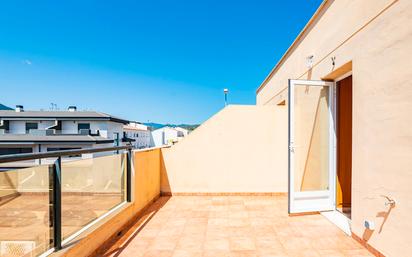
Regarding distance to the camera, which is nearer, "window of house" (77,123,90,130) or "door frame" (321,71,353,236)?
"door frame" (321,71,353,236)

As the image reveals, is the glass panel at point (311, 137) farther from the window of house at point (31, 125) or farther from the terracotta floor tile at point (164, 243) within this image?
the window of house at point (31, 125)

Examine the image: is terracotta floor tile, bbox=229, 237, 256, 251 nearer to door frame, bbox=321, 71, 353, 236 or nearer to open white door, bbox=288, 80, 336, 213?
open white door, bbox=288, 80, 336, 213

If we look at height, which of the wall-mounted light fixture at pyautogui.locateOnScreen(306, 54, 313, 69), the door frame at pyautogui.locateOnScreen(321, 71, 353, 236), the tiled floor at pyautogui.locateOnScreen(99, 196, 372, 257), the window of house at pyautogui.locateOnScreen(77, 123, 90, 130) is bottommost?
the tiled floor at pyautogui.locateOnScreen(99, 196, 372, 257)

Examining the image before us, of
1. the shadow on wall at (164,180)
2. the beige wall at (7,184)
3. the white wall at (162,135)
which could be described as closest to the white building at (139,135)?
the white wall at (162,135)

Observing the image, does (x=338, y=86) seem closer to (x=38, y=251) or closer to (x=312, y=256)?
(x=312, y=256)

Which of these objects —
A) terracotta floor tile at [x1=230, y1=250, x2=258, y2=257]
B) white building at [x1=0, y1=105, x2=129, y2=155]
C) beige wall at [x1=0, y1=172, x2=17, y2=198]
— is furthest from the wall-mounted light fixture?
white building at [x1=0, y1=105, x2=129, y2=155]

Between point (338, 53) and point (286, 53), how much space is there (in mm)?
2626

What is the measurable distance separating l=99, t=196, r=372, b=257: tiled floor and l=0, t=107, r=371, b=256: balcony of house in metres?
0.01

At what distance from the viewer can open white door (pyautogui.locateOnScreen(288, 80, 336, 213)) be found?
3611mm

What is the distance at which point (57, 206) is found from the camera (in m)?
2.02

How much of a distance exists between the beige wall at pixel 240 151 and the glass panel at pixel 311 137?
941 millimetres

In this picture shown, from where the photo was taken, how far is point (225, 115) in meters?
4.90

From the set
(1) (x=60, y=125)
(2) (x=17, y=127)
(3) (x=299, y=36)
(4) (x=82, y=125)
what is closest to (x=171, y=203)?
(3) (x=299, y=36)

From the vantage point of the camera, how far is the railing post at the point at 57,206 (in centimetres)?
199
